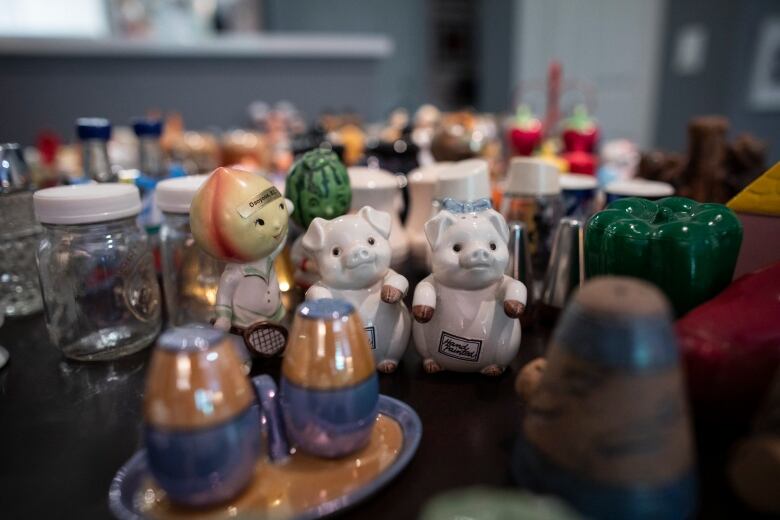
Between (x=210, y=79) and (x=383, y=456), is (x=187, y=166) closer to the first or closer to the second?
(x=383, y=456)

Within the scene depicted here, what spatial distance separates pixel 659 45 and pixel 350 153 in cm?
298

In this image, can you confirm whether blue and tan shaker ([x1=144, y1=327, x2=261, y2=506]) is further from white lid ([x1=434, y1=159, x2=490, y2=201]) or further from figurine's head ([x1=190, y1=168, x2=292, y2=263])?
white lid ([x1=434, y1=159, x2=490, y2=201])

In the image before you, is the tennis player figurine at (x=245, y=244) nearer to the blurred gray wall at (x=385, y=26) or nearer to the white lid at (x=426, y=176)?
the white lid at (x=426, y=176)

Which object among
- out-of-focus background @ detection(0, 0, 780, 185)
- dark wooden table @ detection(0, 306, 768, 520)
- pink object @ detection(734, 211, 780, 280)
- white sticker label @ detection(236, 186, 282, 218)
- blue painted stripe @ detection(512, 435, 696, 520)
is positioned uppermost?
out-of-focus background @ detection(0, 0, 780, 185)

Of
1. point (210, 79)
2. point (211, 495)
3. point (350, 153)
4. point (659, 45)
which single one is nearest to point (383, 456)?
point (211, 495)

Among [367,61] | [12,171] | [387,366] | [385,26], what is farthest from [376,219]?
[385,26]

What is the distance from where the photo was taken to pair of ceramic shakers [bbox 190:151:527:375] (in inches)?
23.2

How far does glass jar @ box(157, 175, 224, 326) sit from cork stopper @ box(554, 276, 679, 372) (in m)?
0.52

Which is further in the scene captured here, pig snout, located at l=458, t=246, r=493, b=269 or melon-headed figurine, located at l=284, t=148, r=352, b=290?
melon-headed figurine, located at l=284, t=148, r=352, b=290

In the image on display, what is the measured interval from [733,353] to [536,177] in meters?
0.46

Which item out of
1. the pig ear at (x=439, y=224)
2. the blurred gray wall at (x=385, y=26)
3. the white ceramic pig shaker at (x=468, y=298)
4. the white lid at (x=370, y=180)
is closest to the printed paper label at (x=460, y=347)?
the white ceramic pig shaker at (x=468, y=298)

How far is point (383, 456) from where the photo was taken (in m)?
0.48

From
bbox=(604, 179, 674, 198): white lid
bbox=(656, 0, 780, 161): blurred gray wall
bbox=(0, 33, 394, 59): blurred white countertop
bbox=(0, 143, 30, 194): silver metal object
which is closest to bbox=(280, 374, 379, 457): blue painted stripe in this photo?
bbox=(604, 179, 674, 198): white lid

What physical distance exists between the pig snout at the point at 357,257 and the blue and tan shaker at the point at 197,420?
0.66 ft
